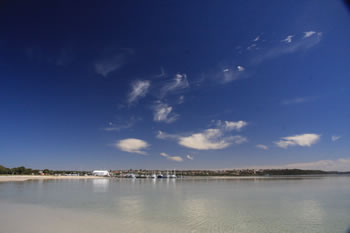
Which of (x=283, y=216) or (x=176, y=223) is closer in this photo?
(x=176, y=223)

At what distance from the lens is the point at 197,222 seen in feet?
42.4

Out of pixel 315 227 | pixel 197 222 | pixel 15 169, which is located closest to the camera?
pixel 315 227

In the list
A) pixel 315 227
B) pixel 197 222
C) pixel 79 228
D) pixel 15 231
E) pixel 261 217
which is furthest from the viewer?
pixel 261 217

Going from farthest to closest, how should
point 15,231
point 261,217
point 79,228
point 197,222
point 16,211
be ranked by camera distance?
point 16,211 < point 261,217 < point 197,222 < point 79,228 < point 15,231

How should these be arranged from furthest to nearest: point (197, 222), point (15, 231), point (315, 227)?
point (197, 222)
point (315, 227)
point (15, 231)

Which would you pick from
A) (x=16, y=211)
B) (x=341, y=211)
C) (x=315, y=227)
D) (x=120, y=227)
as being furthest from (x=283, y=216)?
(x=16, y=211)

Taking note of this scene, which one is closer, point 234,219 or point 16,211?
point 234,219

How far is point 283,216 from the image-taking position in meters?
14.8

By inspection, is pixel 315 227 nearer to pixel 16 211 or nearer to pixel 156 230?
pixel 156 230

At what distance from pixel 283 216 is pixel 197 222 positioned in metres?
6.39

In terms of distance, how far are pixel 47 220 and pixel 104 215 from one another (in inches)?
133

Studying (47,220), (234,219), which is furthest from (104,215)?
(234,219)

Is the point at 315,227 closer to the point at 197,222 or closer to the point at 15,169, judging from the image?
the point at 197,222

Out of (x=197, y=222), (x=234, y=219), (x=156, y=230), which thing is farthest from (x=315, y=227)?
(x=156, y=230)
